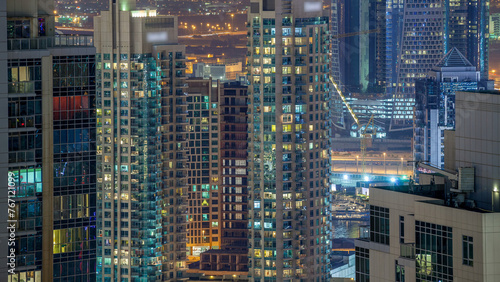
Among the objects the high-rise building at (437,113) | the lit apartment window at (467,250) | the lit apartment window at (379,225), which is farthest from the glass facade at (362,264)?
the high-rise building at (437,113)

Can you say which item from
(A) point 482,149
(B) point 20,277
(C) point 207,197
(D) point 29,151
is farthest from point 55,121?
(C) point 207,197

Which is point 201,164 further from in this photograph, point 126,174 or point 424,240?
point 424,240

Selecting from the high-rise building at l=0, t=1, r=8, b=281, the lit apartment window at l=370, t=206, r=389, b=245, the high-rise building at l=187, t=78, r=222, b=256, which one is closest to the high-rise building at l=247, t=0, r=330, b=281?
the high-rise building at l=187, t=78, r=222, b=256

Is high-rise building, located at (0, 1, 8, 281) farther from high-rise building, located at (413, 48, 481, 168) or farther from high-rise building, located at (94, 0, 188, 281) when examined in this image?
high-rise building, located at (413, 48, 481, 168)

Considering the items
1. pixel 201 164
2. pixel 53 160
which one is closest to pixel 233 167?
pixel 201 164

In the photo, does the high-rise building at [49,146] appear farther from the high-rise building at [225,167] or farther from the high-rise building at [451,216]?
the high-rise building at [225,167]

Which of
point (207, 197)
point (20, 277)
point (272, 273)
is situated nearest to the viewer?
point (20, 277)

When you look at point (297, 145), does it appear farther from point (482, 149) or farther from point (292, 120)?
point (482, 149)

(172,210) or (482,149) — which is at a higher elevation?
(482,149)
